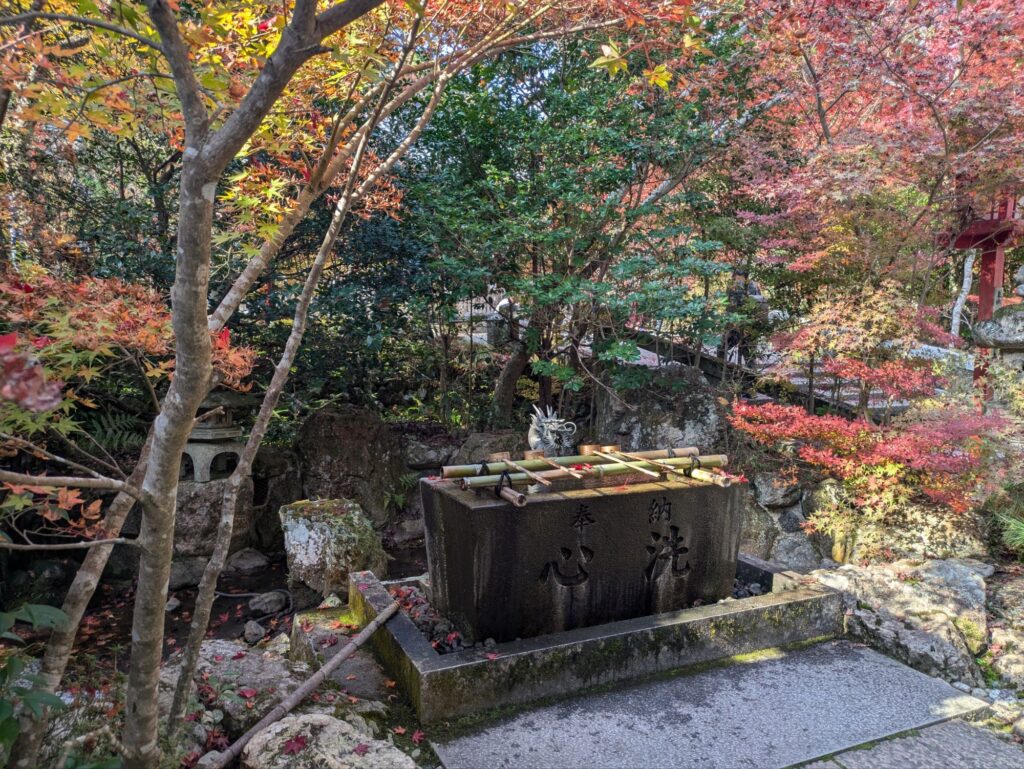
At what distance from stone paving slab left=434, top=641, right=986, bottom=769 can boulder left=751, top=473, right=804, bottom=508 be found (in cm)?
389

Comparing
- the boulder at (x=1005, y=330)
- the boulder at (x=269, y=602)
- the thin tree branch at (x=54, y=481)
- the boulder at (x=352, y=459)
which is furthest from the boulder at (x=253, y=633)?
the boulder at (x=1005, y=330)

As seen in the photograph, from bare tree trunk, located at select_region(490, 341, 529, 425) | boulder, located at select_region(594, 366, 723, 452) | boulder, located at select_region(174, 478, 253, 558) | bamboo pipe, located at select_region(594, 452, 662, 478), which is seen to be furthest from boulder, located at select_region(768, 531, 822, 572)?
boulder, located at select_region(174, 478, 253, 558)

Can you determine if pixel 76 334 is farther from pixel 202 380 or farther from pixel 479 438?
pixel 479 438

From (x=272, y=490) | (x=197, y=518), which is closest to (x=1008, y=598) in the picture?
(x=272, y=490)

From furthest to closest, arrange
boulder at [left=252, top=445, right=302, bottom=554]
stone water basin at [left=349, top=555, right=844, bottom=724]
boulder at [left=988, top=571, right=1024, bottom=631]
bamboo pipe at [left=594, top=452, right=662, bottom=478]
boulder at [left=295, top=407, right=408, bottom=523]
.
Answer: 1. boulder at [left=295, top=407, right=408, bottom=523]
2. boulder at [left=252, top=445, right=302, bottom=554]
3. boulder at [left=988, top=571, right=1024, bottom=631]
4. bamboo pipe at [left=594, top=452, right=662, bottom=478]
5. stone water basin at [left=349, top=555, right=844, bottom=724]

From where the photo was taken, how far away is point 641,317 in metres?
8.12

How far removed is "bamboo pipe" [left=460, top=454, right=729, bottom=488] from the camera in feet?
13.1

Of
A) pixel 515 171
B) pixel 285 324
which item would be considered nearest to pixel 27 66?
pixel 285 324

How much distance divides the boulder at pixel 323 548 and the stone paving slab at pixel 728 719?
3.63 metres

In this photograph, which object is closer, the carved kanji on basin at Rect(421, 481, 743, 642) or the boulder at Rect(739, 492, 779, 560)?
the carved kanji on basin at Rect(421, 481, 743, 642)

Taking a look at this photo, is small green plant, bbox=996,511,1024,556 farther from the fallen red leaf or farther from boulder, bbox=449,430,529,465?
the fallen red leaf

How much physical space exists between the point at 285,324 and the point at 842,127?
7.27m

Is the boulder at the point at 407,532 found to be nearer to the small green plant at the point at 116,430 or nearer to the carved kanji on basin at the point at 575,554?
the small green plant at the point at 116,430

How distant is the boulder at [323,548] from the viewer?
258 inches
